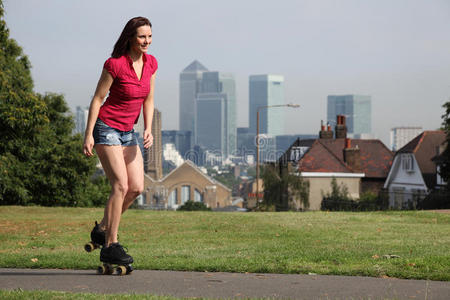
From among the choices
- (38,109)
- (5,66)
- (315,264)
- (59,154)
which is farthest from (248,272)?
(59,154)

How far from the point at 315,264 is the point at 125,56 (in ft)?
9.29

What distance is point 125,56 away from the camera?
6.85 m

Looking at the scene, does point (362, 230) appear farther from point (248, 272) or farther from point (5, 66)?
point (5, 66)

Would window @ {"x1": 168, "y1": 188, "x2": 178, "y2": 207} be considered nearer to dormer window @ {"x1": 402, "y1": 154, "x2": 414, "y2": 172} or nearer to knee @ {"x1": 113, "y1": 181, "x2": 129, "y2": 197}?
dormer window @ {"x1": 402, "y1": 154, "x2": 414, "y2": 172}

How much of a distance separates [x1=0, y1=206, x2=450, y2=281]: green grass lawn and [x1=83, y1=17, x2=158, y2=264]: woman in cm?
76

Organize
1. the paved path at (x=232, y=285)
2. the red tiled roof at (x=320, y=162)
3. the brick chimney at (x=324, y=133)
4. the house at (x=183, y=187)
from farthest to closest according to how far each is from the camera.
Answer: the house at (x=183, y=187) < the brick chimney at (x=324, y=133) < the red tiled roof at (x=320, y=162) < the paved path at (x=232, y=285)

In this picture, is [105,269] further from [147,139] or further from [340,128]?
A: [340,128]

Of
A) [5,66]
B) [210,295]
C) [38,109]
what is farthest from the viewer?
[5,66]

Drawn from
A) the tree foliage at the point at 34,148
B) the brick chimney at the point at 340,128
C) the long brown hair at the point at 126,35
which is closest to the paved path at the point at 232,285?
the long brown hair at the point at 126,35

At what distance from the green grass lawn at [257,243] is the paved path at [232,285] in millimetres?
448

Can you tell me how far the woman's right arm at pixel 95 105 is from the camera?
673 cm

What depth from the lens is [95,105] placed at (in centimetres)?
679

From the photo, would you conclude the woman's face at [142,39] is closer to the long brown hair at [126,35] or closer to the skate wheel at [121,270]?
the long brown hair at [126,35]

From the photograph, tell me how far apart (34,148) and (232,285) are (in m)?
29.2
